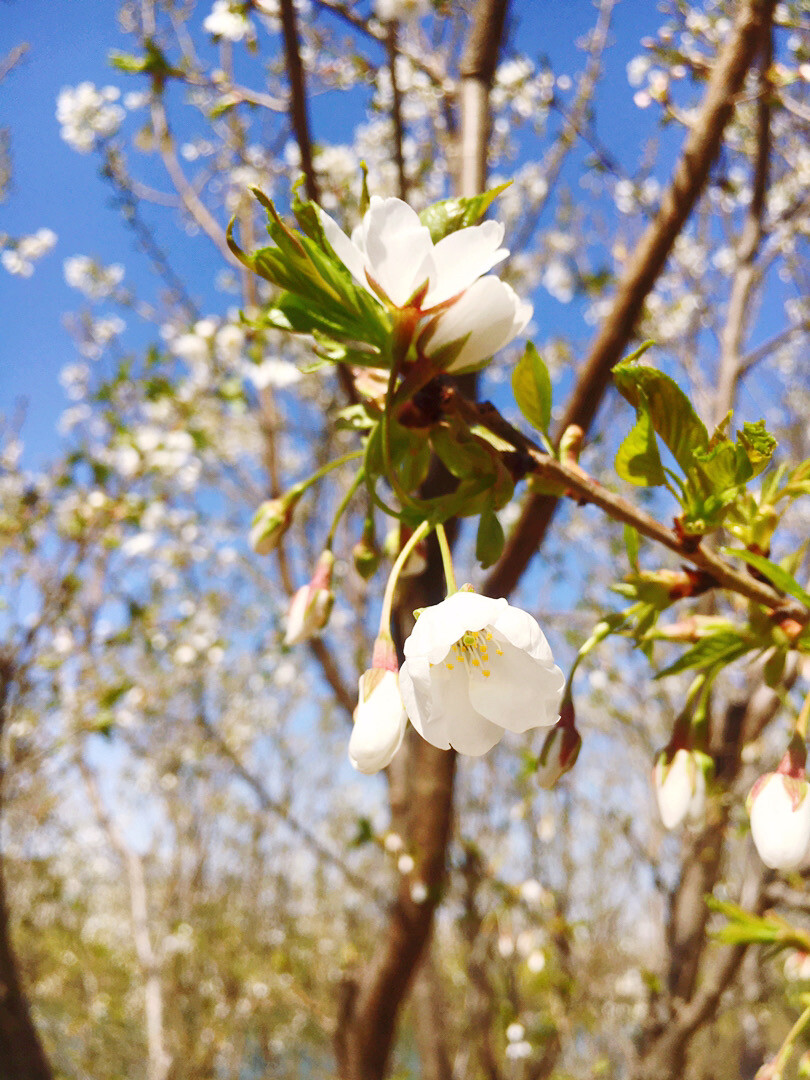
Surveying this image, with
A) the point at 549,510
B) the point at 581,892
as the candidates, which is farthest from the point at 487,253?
the point at 581,892

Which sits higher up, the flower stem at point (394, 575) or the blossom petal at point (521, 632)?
the flower stem at point (394, 575)

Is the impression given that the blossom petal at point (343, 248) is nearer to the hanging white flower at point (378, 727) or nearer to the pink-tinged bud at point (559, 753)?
the hanging white flower at point (378, 727)

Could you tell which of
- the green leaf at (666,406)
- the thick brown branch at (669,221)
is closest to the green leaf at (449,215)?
the green leaf at (666,406)

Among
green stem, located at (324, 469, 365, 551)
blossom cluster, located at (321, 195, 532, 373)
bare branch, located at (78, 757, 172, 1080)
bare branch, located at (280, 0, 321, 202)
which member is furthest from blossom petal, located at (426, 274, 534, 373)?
bare branch, located at (78, 757, 172, 1080)

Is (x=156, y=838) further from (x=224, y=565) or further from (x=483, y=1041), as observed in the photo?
(x=483, y=1041)

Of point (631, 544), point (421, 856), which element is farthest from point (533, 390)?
point (421, 856)
